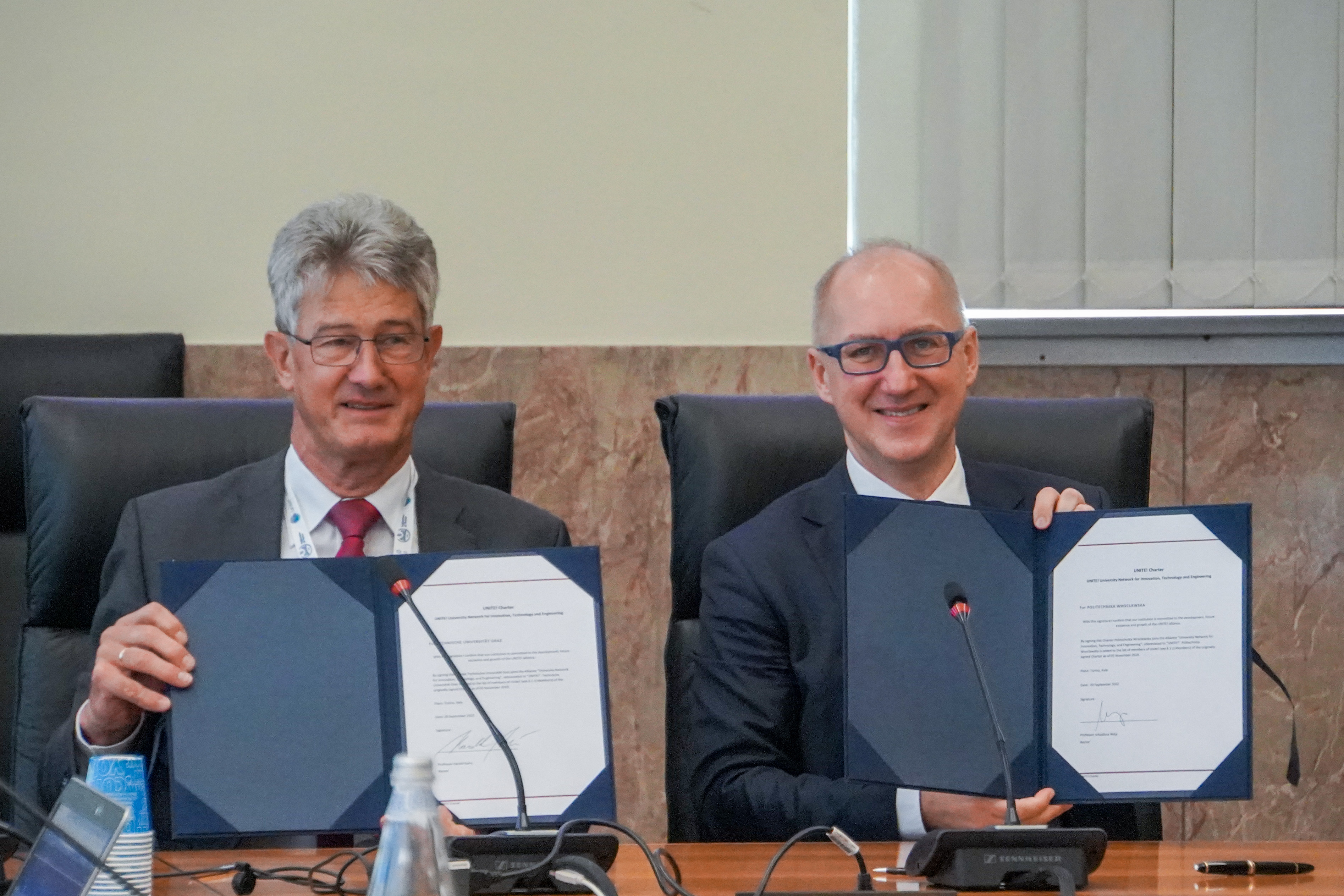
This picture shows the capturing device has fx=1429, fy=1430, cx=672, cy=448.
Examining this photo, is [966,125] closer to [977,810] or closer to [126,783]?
[977,810]

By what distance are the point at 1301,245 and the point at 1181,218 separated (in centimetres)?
23

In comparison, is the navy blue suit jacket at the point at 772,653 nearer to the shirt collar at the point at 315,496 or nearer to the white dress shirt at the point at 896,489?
the white dress shirt at the point at 896,489

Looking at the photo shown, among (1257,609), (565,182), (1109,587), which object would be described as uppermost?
(565,182)

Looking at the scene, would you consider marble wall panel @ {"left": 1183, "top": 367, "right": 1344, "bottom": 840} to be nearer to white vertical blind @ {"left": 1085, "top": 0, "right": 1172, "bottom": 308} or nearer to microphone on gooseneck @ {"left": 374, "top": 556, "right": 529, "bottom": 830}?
white vertical blind @ {"left": 1085, "top": 0, "right": 1172, "bottom": 308}

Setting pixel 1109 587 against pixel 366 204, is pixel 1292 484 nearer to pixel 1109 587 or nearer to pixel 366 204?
pixel 1109 587

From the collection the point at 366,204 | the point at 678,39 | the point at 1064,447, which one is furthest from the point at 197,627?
the point at 678,39

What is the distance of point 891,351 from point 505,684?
819 millimetres

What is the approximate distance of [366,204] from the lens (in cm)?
191

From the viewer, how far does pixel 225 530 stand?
1913 mm

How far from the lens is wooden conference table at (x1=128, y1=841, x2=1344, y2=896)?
137 centimetres

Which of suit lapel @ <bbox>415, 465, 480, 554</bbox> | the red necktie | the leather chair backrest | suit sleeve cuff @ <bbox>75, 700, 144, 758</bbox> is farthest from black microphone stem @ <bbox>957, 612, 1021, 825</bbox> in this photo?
the leather chair backrest

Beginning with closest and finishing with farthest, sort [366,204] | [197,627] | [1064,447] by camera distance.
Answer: [197,627], [366,204], [1064,447]
